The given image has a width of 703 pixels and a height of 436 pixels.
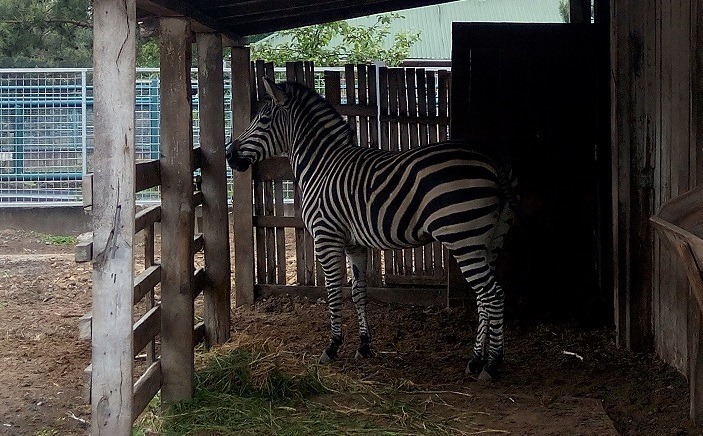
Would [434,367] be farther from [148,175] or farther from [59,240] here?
[59,240]

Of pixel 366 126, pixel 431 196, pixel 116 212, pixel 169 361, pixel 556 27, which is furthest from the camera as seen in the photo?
pixel 366 126

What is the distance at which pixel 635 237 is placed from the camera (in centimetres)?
665

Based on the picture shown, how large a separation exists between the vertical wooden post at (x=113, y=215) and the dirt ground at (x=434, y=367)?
Result: 46.1 inches

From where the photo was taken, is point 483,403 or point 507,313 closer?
point 483,403

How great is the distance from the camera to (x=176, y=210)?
543cm

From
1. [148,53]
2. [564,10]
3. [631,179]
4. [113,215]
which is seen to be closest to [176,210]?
[113,215]

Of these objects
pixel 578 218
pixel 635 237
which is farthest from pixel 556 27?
pixel 635 237

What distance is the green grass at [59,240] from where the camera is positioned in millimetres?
12820

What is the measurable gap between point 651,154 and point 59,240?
9.24 metres

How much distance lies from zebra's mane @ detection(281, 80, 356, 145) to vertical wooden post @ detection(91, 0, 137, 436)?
127 inches

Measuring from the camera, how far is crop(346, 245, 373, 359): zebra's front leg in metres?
6.94

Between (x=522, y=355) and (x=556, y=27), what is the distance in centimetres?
296

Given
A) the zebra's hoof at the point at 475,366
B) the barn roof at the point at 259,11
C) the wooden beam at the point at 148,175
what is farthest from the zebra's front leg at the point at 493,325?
the barn roof at the point at 259,11

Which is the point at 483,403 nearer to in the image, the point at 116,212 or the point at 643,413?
the point at 643,413
